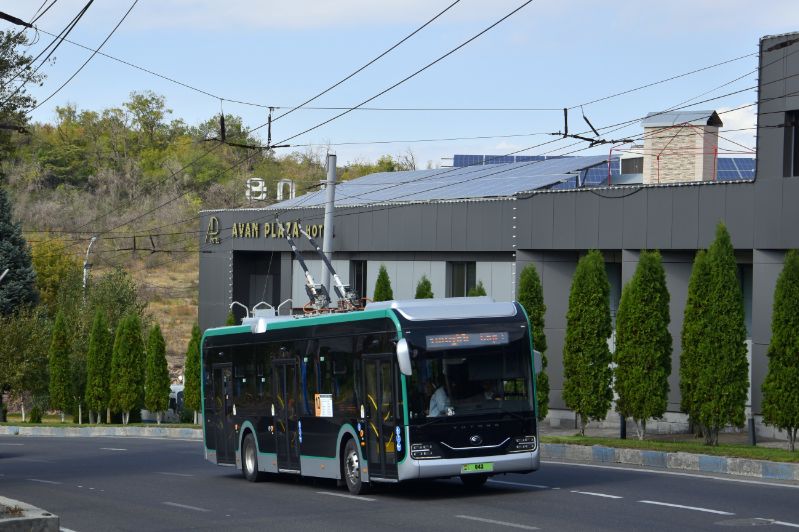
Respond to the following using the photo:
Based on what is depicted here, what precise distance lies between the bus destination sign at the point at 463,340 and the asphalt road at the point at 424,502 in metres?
2.15

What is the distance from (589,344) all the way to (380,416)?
44.4 ft

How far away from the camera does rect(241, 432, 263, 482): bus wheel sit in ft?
77.7

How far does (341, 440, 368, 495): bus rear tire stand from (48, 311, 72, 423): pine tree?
143ft

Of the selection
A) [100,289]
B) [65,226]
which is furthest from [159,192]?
[100,289]

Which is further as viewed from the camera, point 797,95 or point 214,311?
point 214,311

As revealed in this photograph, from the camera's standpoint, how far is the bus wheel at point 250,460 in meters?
23.7

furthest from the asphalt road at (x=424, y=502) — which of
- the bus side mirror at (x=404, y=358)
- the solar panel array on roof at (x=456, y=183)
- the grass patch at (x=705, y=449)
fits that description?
the solar panel array on roof at (x=456, y=183)

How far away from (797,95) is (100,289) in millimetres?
47076

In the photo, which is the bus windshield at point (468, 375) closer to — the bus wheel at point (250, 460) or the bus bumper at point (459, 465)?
the bus bumper at point (459, 465)

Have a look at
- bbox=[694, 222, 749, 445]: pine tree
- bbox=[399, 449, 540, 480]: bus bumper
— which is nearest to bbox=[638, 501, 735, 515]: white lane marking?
bbox=[399, 449, 540, 480]: bus bumper

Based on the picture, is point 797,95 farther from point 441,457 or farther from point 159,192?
point 159,192

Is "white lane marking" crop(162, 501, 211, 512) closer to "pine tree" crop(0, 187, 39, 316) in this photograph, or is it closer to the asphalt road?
the asphalt road

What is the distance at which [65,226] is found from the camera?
114688 mm

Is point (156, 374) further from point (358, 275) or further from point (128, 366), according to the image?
point (358, 275)
